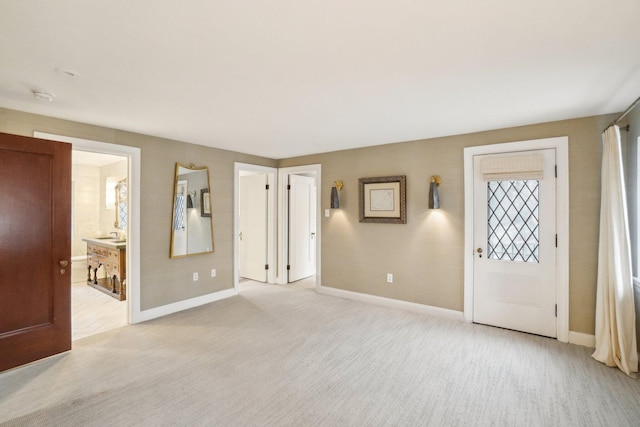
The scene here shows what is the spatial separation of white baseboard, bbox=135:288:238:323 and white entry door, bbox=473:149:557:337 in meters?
3.64

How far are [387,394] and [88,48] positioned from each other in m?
3.12

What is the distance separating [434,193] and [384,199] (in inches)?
30.5

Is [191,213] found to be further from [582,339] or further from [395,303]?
[582,339]

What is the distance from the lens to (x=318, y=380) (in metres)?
2.53

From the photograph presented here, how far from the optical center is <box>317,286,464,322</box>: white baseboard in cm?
397

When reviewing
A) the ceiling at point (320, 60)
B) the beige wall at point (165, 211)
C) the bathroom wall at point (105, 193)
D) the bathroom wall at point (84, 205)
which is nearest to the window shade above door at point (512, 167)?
the ceiling at point (320, 60)

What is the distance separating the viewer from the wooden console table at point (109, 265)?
482cm

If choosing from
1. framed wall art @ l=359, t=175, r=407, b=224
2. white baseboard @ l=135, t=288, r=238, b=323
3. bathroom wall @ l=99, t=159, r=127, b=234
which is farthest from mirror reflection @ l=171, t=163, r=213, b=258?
bathroom wall @ l=99, t=159, r=127, b=234

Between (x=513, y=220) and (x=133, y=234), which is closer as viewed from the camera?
(x=513, y=220)

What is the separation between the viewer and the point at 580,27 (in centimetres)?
163

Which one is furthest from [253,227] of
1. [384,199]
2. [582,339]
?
[582,339]

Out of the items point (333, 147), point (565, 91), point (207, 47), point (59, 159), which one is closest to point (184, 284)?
point (59, 159)

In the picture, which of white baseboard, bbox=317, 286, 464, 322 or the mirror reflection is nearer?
white baseboard, bbox=317, 286, 464, 322

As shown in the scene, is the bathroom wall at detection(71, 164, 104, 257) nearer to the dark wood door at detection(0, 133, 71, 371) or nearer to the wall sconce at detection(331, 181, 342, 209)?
the dark wood door at detection(0, 133, 71, 371)
